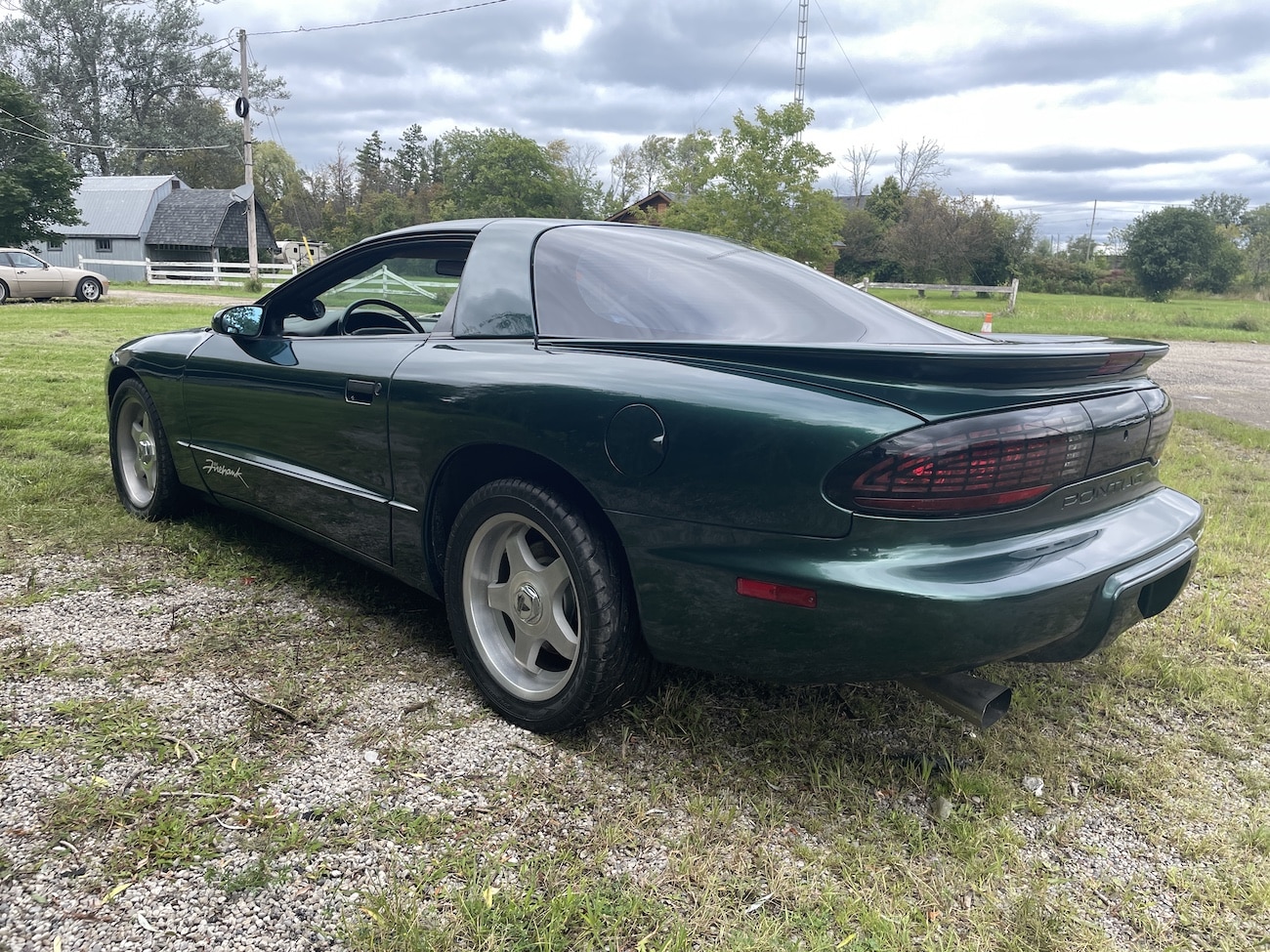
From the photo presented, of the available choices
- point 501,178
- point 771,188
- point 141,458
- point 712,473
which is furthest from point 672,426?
point 501,178

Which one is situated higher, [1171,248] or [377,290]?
[1171,248]

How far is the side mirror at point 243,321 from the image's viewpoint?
10.9 feet

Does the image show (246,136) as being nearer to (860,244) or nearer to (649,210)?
(649,210)

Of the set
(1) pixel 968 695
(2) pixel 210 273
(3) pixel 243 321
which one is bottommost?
(1) pixel 968 695

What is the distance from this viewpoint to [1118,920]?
70.1 inches

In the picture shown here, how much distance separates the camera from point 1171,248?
148 ft

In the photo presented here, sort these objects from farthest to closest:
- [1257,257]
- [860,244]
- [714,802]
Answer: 1. [1257,257]
2. [860,244]
3. [714,802]

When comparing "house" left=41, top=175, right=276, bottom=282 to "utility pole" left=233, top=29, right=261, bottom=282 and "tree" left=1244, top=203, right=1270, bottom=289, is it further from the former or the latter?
"tree" left=1244, top=203, right=1270, bottom=289

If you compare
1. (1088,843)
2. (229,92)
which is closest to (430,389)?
(1088,843)

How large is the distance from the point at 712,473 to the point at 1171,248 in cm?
5256

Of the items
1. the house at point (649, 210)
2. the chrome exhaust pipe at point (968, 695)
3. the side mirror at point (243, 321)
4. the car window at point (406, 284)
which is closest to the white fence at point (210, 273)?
the house at point (649, 210)

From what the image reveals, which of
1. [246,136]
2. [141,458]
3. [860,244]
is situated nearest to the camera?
[141,458]

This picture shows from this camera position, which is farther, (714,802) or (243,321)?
(243,321)

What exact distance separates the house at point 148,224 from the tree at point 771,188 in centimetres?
3243
